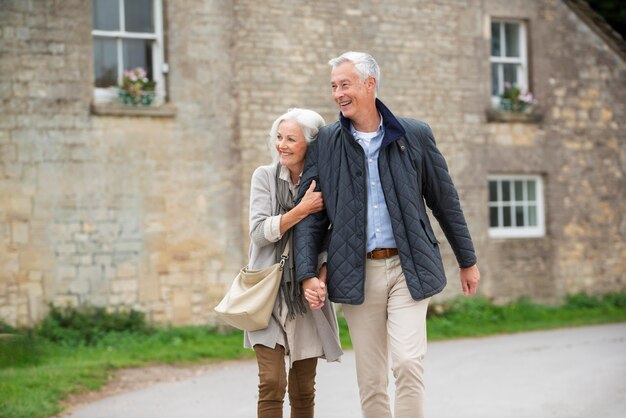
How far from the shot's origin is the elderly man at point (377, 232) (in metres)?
4.85

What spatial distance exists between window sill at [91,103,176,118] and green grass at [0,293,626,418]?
2722 millimetres

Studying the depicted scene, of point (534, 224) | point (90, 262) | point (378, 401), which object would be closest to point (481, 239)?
point (534, 224)

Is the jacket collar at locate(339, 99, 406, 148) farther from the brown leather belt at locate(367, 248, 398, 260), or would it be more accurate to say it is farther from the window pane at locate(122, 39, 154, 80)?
the window pane at locate(122, 39, 154, 80)

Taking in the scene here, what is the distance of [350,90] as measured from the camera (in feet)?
16.4

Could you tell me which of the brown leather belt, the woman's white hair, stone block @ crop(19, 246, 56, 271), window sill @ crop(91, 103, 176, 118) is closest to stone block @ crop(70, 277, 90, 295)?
stone block @ crop(19, 246, 56, 271)

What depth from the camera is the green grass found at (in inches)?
330

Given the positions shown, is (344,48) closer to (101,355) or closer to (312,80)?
(312,80)

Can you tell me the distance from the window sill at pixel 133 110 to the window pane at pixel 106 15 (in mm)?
1155

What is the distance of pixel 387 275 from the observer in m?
4.93

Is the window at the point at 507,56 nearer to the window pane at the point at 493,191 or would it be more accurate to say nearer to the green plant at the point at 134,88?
the window pane at the point at 493,191

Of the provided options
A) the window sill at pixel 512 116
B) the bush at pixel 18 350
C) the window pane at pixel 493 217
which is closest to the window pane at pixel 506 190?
the window pane at pixel 493 217

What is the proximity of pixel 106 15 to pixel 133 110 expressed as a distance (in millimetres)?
1423

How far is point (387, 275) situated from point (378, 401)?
68cm

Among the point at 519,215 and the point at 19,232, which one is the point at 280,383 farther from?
the point at 519,215
